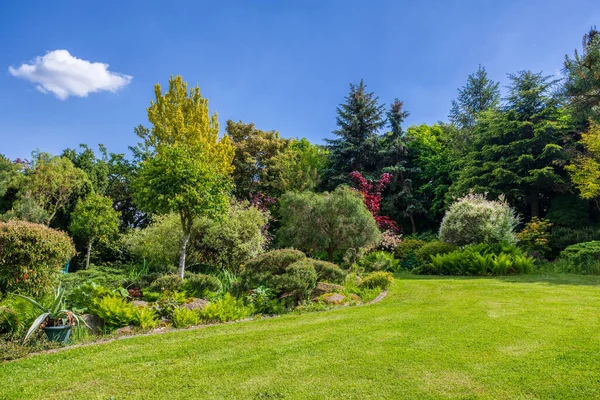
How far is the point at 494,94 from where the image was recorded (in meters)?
23.5

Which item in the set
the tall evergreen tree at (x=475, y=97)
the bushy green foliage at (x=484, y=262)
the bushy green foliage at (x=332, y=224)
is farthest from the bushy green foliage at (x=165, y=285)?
the tall evergreen tree at (x=475, y=97)

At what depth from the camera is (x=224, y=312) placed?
529cm

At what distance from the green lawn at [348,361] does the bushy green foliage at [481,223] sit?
707cm

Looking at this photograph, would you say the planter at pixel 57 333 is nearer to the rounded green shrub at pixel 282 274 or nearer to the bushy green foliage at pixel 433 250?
the rounded green shrub at pixel 282 274

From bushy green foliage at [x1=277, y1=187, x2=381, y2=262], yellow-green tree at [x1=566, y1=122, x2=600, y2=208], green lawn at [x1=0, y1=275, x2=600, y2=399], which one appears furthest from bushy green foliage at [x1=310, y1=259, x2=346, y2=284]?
yellow-green tree at [x1=566, y1=122, x2=600, y2=208]

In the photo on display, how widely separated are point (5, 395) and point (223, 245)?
720 cm

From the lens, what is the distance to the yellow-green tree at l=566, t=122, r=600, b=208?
41.7 feet

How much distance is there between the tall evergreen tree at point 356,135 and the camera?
1912 centimetres

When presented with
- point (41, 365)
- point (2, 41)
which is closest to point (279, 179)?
point (2, 41)

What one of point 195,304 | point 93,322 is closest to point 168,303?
point 195,304

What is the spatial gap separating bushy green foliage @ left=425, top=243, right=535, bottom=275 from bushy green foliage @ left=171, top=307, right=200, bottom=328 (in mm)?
8463

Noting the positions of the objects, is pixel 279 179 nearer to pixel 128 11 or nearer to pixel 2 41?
pixel 128 11

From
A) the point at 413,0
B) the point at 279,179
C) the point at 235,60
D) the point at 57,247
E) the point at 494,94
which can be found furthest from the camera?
the point at 494,94

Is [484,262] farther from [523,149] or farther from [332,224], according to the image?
[523,149]
